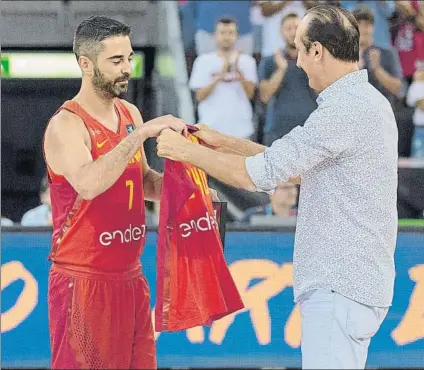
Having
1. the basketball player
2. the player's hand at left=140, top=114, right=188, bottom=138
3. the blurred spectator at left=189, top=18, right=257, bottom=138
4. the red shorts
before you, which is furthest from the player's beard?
the blurred spectator at left=189, top=18, right=257, bottom=138

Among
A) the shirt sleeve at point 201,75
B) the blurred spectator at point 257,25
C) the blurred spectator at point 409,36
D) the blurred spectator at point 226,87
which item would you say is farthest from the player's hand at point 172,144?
the blurred spectator at point 409,36

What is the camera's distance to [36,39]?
12.0m

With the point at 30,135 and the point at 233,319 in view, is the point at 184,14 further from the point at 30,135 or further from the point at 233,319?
the point at 233,319

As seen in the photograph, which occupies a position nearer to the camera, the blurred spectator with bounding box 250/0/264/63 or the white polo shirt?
the white polo shirt

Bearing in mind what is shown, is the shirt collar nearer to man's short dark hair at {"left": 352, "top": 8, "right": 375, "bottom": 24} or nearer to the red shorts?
the red shorts

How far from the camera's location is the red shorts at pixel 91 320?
5.22 m

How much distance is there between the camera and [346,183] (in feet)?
15.3

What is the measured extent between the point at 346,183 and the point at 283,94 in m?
4.74

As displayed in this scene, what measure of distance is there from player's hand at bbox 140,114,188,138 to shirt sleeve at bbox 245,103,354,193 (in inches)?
23.2

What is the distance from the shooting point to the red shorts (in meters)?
5.22

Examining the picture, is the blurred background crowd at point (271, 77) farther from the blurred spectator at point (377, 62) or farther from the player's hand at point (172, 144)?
the player's hand at point (172, 144)

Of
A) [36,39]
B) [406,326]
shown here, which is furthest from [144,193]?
[36,39]

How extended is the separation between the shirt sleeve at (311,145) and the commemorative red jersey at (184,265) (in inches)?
29.6

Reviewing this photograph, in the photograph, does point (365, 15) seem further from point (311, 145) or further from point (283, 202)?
point (311, 145)
